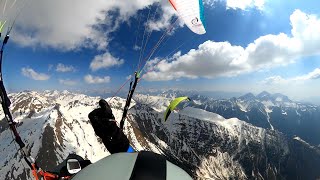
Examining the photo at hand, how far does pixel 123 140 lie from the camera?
27.8 ft

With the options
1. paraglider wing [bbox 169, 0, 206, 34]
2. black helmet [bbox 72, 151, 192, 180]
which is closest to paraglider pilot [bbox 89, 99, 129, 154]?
black helmet [bbox 72, 151, 192, 180]

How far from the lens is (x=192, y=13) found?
14.2 metres

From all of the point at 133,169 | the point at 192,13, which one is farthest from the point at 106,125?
the point at 192,13

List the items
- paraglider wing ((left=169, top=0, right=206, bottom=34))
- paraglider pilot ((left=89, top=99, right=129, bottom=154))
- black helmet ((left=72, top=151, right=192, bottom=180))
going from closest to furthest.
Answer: black helmet ((left=72, top=151, right=192, bottom=180))
paraglider pilot ((left=89, top=99, right=129, bottom=154))
paraglider wing ((left=169, top=0, right=206, bottom=34))

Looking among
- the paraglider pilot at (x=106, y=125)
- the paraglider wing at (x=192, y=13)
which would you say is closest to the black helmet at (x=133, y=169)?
the paraglider pilot at (x=106, y=125)

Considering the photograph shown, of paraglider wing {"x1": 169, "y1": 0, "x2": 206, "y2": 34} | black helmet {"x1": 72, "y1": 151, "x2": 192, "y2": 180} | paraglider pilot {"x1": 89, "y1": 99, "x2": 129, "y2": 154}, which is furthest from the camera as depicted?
paraglider wing {"x1": 169, "y1": 0, "x2": 206, "y2": 34}

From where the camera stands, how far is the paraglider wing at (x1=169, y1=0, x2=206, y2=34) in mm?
13423

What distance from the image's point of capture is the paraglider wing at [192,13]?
13.4 meters

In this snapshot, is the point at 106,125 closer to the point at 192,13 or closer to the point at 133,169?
the point at 133,169

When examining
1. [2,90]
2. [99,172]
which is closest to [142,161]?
[99,172]

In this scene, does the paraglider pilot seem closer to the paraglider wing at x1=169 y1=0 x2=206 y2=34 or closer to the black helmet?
the black helmet

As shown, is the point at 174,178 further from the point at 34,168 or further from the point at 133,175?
the point at 34,168

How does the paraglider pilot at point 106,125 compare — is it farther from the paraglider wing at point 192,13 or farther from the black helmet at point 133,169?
the paraglider wing at point 192,13

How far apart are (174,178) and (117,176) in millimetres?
729
